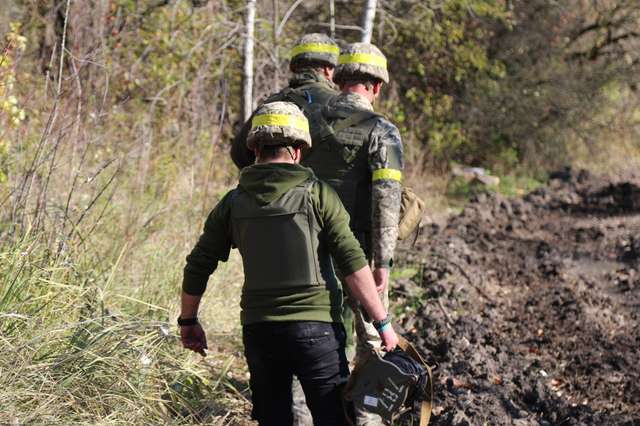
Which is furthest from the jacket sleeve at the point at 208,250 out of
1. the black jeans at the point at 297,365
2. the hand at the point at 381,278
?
the hand at the point at 381,278

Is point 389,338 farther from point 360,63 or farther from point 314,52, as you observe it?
point 314,52

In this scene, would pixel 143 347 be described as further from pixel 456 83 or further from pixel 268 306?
pixel 456 83

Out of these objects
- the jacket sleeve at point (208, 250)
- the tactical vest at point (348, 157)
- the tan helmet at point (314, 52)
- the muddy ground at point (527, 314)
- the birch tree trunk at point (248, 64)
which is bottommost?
the muddy ground at point (527, 314)

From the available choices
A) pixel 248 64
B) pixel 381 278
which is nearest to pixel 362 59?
pixel 381 278

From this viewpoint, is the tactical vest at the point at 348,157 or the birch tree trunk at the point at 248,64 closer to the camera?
the tactical vest at the point at 348,157

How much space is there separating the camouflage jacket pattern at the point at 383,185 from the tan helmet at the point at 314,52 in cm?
44

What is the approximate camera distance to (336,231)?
3.58 meters

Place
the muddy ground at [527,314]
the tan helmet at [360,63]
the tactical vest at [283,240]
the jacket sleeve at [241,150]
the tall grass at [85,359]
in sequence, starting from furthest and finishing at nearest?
the muddy ground at [527,314]
the jacket sleeve at [241,150]
the tan helmet at [360,63]
the tall grass at [85,359]
the tactical vest at [283,240]

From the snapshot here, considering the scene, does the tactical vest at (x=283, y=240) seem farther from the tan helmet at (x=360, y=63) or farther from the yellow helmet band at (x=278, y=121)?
the tan helmet at (x=360, y=63)

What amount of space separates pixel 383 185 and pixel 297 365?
4.20 feet

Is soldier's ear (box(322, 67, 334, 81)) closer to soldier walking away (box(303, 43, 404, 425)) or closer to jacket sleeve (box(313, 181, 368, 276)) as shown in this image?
soldier walking away (box(303, 43, 404, 425))

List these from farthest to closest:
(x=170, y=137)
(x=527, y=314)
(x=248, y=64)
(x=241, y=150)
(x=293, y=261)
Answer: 1. (x=248, y=64)
2. (x=170, y=137)
3. (x=527, y=314)
4. (x=241, y=150)
5. (x=293, y=261)

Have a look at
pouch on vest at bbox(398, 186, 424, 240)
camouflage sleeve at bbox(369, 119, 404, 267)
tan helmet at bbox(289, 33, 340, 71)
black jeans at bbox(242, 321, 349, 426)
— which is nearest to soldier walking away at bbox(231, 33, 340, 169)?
tan helmet at bbox(289, 33, 340, 71)

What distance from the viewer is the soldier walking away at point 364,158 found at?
459cm
